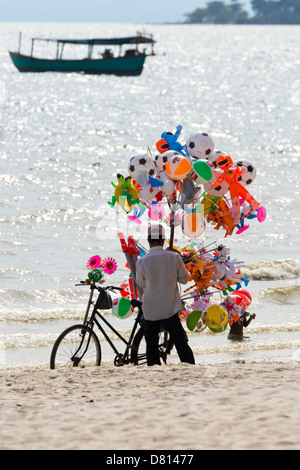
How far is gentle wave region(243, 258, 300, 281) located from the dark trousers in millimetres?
8355

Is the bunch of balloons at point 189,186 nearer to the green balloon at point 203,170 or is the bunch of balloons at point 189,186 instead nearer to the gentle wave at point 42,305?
the green balloon at point 203,170

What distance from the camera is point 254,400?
22.1 feet

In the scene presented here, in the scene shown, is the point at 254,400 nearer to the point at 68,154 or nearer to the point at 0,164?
the point at 0,164

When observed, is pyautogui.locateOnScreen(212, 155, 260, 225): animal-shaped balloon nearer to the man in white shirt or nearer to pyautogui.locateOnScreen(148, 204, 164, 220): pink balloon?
pyautogui.locateOnScreen(148, 204, 164, 220): pink balloon

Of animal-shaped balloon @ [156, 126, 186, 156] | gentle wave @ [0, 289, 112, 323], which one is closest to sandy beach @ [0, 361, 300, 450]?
animal-shaped balloon @ [156, 126, 186, 156]

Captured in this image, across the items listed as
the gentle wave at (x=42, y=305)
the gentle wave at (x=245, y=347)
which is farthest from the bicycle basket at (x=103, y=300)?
the gentle wave at (x=42, y=305)

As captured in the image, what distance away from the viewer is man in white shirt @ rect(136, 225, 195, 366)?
26.0 ft

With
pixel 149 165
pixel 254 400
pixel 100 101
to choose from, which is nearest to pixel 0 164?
pixel 149 165

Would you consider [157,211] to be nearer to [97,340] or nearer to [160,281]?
[160,281]

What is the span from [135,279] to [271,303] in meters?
6.32

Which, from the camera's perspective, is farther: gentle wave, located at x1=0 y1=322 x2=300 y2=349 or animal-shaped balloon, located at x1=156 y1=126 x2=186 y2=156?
gentle wave, located at x1=0 y1=322 x2=300 y2=349

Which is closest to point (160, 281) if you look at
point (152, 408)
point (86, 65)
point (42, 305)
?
point (152, 408)

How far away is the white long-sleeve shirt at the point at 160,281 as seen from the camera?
312 inches

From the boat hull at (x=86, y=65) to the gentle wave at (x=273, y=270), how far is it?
212ft
